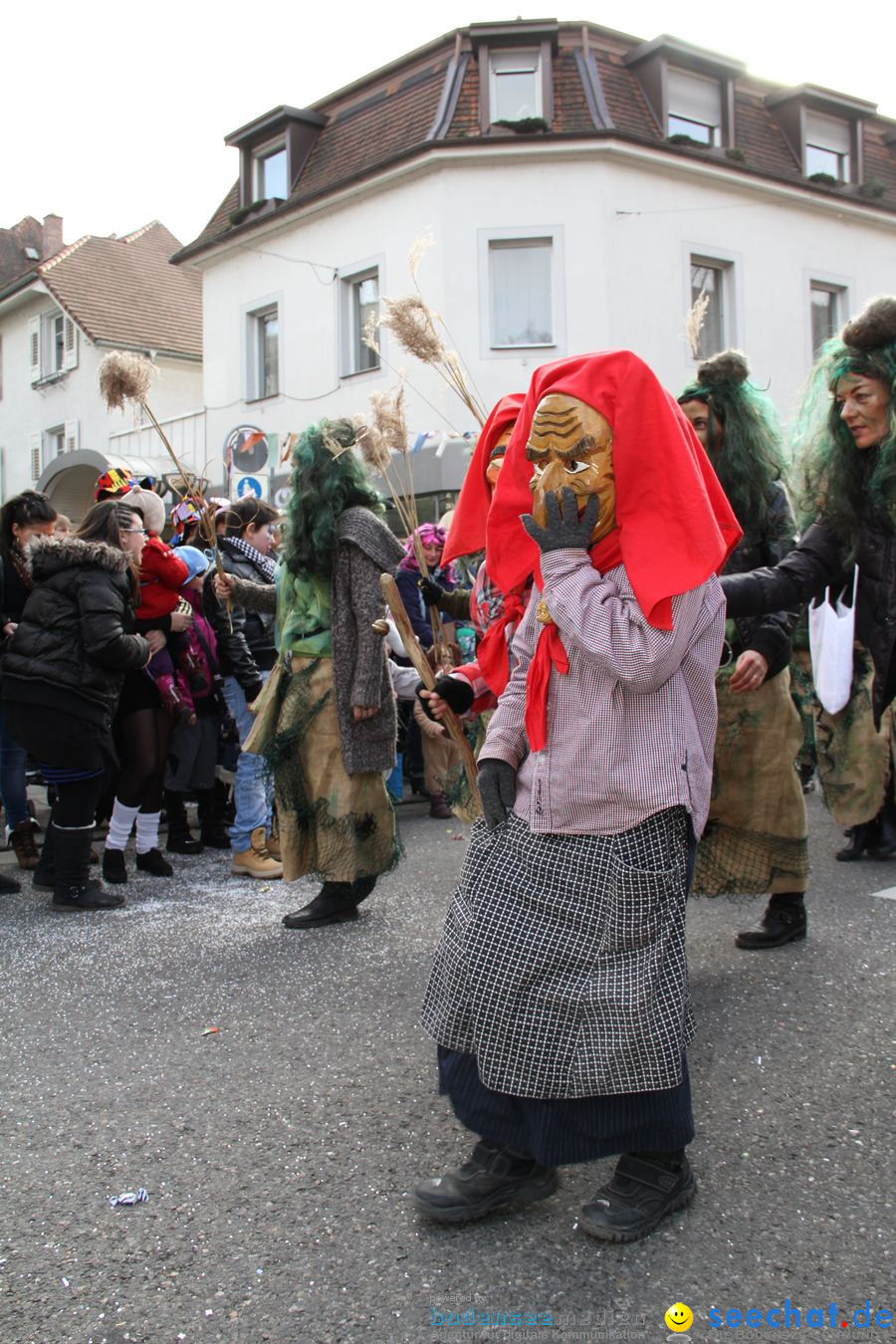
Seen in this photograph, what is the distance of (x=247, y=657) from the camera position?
6.14 meters

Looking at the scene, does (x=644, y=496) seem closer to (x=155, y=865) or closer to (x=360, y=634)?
(x=360, y=634)

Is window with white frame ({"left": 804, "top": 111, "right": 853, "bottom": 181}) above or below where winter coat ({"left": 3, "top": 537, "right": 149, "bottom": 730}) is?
above

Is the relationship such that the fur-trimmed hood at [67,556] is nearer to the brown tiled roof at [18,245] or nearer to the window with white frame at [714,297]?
the window with white frame at [714,297]

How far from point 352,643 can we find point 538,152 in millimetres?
14393

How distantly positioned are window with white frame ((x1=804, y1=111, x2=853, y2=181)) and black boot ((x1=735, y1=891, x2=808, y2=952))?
1885cm

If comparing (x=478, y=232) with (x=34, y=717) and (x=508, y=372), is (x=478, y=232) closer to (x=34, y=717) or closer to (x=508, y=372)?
(x=508, y=372)

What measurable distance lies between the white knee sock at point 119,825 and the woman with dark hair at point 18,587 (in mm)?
599

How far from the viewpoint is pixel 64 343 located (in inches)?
1052

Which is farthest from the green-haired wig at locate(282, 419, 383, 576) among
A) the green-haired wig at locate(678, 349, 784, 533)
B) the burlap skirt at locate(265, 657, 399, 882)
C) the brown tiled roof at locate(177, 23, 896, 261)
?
the brown tiled roof at locate(177, 23, 896, 261)

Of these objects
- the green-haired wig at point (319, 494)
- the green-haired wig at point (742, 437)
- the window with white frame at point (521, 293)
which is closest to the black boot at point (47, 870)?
the green-haired wig at point (319, 494)

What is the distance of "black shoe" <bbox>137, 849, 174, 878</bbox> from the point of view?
5.96 m

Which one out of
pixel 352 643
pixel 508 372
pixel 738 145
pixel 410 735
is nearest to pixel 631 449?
pixel 352 643

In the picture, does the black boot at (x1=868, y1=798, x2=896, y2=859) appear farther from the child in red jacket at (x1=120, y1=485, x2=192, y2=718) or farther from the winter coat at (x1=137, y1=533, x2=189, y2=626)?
the winter coat at (x1=137, y1=533, x2=189, y2=626)

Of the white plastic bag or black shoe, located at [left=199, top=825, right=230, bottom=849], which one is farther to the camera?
black shoe, located at [left=199, top=825, right=230, bottom=849]
